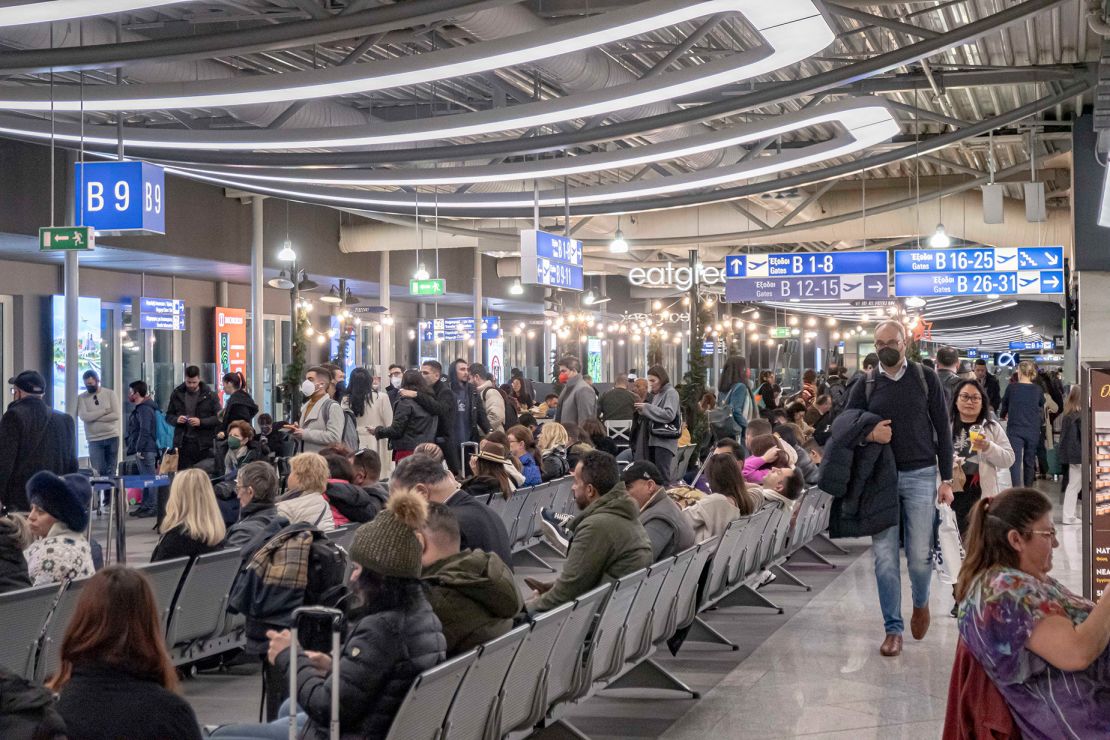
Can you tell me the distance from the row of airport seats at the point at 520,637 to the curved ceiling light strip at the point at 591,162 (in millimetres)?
4594

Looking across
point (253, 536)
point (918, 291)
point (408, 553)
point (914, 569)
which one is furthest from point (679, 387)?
point (408, 553)

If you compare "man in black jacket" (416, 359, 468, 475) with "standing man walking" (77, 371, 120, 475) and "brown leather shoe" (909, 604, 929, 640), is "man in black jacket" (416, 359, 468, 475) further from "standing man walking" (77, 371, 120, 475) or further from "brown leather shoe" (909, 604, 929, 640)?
"brown leather shoe" (909, 604, 929, 640)

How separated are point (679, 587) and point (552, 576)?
15.1 feet

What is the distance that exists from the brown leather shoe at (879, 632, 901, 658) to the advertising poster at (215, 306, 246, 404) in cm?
1691

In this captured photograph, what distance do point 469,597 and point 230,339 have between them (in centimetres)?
1972

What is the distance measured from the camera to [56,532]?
18.9ft

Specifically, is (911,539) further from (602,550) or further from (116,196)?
(116,196)

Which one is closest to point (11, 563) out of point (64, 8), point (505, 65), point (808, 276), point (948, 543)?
point (64, 8)

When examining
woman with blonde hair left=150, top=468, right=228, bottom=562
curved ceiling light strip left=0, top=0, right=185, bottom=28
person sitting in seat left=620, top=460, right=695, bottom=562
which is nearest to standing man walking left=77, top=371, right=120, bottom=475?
curved ceiling light strip left=0, top=0, right=185, bottom=28

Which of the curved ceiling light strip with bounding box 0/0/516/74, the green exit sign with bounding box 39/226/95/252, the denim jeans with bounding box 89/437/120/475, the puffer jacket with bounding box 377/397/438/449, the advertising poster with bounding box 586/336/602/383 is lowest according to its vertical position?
the denim jeans with bounding box 89/437/120/475

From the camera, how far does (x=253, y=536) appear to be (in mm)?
6492

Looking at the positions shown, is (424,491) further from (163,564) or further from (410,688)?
(410,688)

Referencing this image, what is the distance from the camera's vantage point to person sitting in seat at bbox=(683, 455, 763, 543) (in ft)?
26.0

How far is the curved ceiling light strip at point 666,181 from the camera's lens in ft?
38.9
